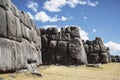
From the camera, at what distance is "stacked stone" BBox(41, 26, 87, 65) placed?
119ft

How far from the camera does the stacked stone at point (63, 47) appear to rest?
3612 centimetres

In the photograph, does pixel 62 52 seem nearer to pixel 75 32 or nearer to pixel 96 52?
pixel 75 32

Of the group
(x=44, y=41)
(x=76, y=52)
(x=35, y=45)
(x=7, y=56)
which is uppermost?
(x=44, y=41)

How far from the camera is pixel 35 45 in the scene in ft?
96.0

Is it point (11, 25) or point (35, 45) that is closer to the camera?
point (11, 25)

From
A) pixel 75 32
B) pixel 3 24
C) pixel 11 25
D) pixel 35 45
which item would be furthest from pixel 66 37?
pixel 3 24

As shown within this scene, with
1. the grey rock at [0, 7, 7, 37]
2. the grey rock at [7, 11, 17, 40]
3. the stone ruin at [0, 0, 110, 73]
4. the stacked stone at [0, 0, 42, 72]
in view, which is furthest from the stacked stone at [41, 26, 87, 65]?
the grey rock at [0, 7, 7, 37]

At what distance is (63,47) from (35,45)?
8271 mm

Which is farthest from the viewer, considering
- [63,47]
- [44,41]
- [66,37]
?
[44,41]

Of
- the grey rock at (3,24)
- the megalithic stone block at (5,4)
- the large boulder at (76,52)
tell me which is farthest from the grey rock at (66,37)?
the grey rock at (3,24)

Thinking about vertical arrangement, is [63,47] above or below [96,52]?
above

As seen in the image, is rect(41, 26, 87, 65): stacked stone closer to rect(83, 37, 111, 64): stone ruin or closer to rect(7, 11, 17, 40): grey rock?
rect(83, 37, 111, 64): stone ruin

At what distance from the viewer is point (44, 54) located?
38469 mm

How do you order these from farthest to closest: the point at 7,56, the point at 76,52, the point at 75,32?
the point at 75,32 → the point at 76,52 → the point at 7,56
